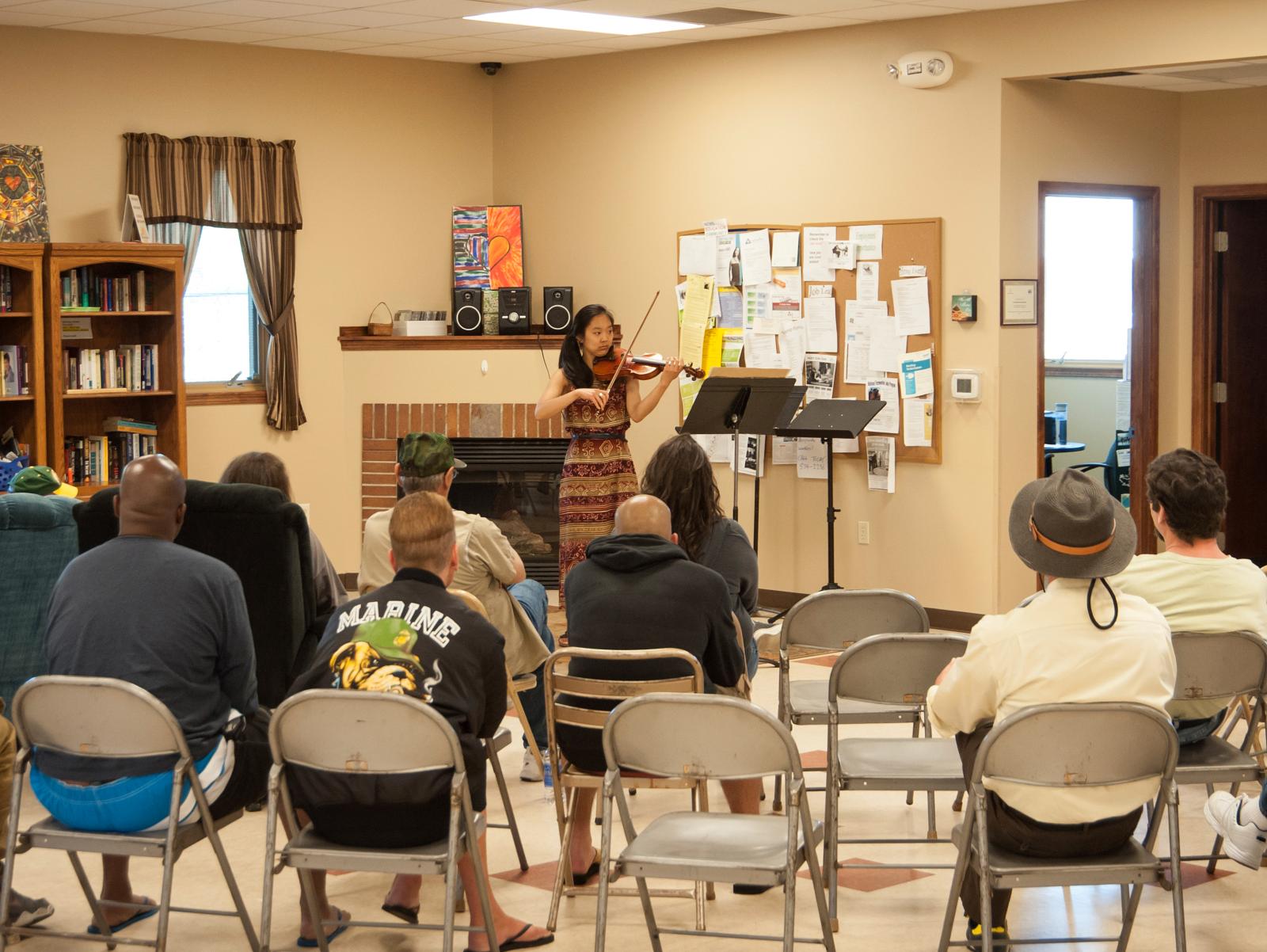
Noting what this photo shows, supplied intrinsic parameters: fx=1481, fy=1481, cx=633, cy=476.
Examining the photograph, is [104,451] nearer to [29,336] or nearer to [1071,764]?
[29,336]

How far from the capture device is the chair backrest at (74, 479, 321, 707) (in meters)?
4.19

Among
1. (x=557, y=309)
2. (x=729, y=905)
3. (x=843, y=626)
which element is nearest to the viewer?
(x=729, y=905)

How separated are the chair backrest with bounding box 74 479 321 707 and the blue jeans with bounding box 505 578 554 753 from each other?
71 cm

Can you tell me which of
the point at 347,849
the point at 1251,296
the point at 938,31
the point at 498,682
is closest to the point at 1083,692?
the point at 498,682

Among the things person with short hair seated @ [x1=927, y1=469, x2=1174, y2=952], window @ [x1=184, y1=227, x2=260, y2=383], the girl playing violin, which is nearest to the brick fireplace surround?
window @ [x1=184, y1=227, x2=260, y2=383]

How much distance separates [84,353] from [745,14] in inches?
140

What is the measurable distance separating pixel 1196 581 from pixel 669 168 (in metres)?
4.85

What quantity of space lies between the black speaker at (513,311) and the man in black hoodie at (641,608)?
4.73m

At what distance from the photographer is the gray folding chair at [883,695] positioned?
11.3 ft

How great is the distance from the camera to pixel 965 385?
271 inches

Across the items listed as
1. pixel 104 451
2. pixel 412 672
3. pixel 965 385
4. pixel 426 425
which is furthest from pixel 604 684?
pixel 426 425

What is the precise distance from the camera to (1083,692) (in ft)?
9.38

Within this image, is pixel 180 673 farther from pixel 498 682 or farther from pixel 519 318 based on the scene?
pixel 519 318

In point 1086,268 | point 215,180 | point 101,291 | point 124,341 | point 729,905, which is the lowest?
point 729,905
